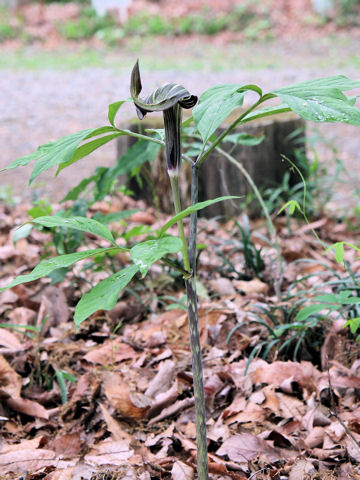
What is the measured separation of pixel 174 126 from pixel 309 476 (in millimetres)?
981

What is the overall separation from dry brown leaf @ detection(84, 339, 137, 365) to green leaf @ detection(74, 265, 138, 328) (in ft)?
3.53

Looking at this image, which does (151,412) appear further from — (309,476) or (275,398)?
(309,476)

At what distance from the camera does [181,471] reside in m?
1.50

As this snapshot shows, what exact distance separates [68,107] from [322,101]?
23.3 feet

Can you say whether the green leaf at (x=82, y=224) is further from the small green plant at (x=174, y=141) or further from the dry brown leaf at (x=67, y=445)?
the dry brown leaf at (x=67, y=445)

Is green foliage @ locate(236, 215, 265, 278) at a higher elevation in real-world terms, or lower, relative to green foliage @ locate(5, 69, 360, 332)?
lower

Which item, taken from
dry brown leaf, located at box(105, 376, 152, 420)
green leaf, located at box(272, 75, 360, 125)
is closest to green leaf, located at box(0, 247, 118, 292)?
green leaf, located at box(272, 75, 360, 125)

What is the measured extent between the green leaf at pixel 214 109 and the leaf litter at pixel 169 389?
2.21 feet

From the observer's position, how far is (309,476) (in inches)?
56.6

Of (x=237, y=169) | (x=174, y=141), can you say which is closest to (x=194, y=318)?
(x=174, y=141)

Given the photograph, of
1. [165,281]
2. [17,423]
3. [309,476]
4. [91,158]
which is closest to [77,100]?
[91,158]

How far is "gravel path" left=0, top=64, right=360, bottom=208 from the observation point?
489 cm

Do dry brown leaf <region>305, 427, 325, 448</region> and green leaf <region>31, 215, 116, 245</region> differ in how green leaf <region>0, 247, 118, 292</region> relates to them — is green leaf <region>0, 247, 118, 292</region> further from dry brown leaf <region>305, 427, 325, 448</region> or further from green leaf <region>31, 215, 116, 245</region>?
dry brown leaf <region>305, 427, 325, 448</region>

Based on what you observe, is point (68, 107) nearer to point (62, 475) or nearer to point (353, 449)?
point (62, 475)
